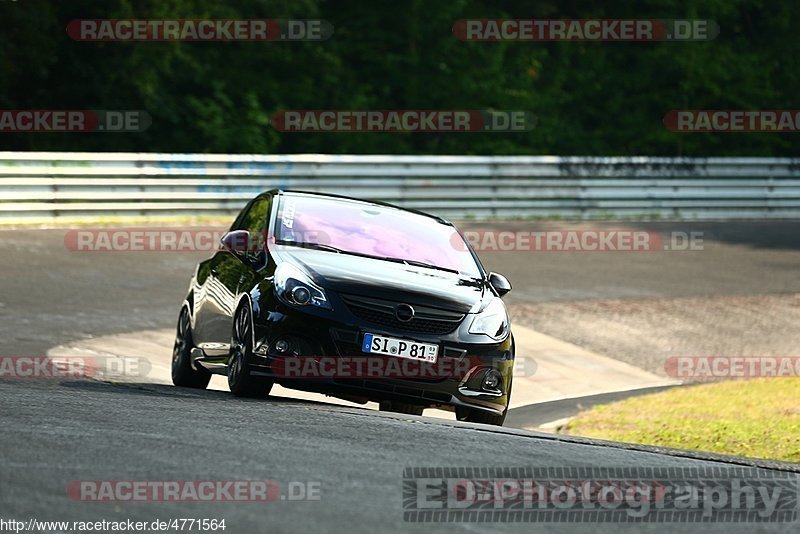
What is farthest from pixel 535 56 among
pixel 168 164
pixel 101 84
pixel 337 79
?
pixel 168 164

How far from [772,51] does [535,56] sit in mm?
6573

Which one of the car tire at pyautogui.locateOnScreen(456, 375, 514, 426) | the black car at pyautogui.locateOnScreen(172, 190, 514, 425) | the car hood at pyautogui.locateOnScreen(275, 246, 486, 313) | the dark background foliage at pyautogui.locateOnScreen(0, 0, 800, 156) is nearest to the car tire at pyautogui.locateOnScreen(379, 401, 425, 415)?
the car tire at pyautogui.locateOnScreen(456, 375, 514, 426)

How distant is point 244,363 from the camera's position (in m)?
9.79

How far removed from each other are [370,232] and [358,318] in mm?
1396

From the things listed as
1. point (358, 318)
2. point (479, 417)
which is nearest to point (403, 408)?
point (479, 417)

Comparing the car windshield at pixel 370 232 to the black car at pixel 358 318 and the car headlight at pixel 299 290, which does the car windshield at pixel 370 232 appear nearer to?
the black car at pixel 358 318

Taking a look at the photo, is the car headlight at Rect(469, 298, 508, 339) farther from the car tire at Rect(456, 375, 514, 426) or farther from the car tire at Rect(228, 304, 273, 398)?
the car tire at Rect(228, 304, 273, 398)

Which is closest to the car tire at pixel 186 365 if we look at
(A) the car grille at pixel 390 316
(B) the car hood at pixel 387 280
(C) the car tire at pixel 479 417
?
(B) the car hood at pixel 387 280

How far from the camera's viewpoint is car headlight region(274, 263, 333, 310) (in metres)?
9.60

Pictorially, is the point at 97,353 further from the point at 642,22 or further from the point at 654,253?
the point at 642,22

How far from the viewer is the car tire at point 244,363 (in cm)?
976

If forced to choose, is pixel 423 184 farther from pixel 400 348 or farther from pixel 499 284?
pixel 400 348

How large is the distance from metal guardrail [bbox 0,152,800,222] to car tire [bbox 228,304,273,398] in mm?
11082

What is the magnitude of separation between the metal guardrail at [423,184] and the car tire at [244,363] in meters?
11.1
